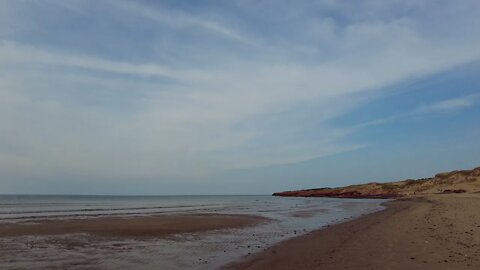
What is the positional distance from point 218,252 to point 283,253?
245 cm

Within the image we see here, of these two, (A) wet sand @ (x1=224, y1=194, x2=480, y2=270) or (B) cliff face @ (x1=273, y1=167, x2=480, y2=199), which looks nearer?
(A) wet sand @ (x1=224, y1=194, x2=480, y2=270)

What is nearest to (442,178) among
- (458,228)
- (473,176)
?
(473,176)

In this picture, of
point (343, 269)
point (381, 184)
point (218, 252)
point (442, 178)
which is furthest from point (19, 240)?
point (381, 184)

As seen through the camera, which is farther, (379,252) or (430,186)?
(430,186)

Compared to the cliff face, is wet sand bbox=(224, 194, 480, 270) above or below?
below

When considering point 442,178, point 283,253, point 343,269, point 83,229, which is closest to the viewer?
point 343,269

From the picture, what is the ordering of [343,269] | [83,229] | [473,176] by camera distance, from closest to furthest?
[343,269]
[83,229]
[473,176]

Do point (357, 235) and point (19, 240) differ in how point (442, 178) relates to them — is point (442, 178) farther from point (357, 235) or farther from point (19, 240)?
point (19, 240)

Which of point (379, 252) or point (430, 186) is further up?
point (430, 186)

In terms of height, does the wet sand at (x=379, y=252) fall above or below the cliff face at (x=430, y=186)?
below

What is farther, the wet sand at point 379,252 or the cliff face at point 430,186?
the cliff face at point 430,186

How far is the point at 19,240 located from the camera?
18641 mm

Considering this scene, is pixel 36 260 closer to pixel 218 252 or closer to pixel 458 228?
pixel 218 252

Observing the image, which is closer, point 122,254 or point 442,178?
point 122,254
